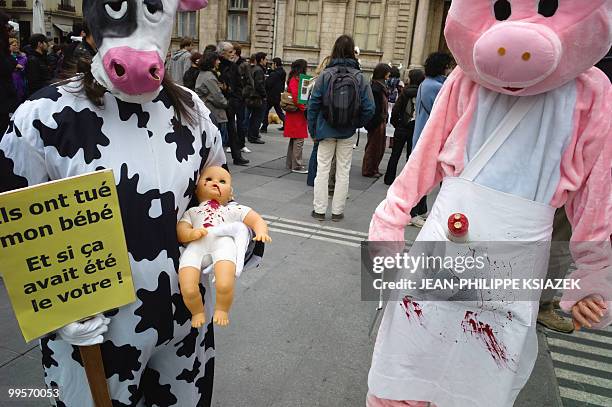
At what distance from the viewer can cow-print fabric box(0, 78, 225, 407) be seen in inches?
51.5

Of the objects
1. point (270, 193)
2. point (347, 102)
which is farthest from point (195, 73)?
point (347, 102)

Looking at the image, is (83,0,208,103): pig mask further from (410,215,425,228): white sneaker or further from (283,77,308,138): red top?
(283,77,308,138): red top

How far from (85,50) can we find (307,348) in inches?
81.5

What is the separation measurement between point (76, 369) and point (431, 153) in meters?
1.34

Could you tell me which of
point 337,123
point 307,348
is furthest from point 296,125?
point 307,348

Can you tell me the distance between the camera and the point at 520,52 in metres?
1.41

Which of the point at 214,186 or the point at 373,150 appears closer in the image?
the point at 214,186

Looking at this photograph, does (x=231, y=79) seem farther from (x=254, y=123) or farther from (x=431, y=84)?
(x=431, y=84)

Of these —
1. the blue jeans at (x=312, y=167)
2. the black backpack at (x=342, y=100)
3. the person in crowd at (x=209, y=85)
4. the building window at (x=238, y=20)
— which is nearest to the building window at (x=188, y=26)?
the building window at (x=238, y=20)

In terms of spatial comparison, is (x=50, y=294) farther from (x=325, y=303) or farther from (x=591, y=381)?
(x=591, y=381)

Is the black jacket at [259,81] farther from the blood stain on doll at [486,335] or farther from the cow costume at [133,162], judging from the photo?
the blood stain on doll at [486,335]

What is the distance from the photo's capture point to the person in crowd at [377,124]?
7082 mm

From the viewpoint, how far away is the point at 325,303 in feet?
11.3

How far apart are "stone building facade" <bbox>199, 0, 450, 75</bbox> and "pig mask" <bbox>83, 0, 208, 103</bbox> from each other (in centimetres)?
2162
